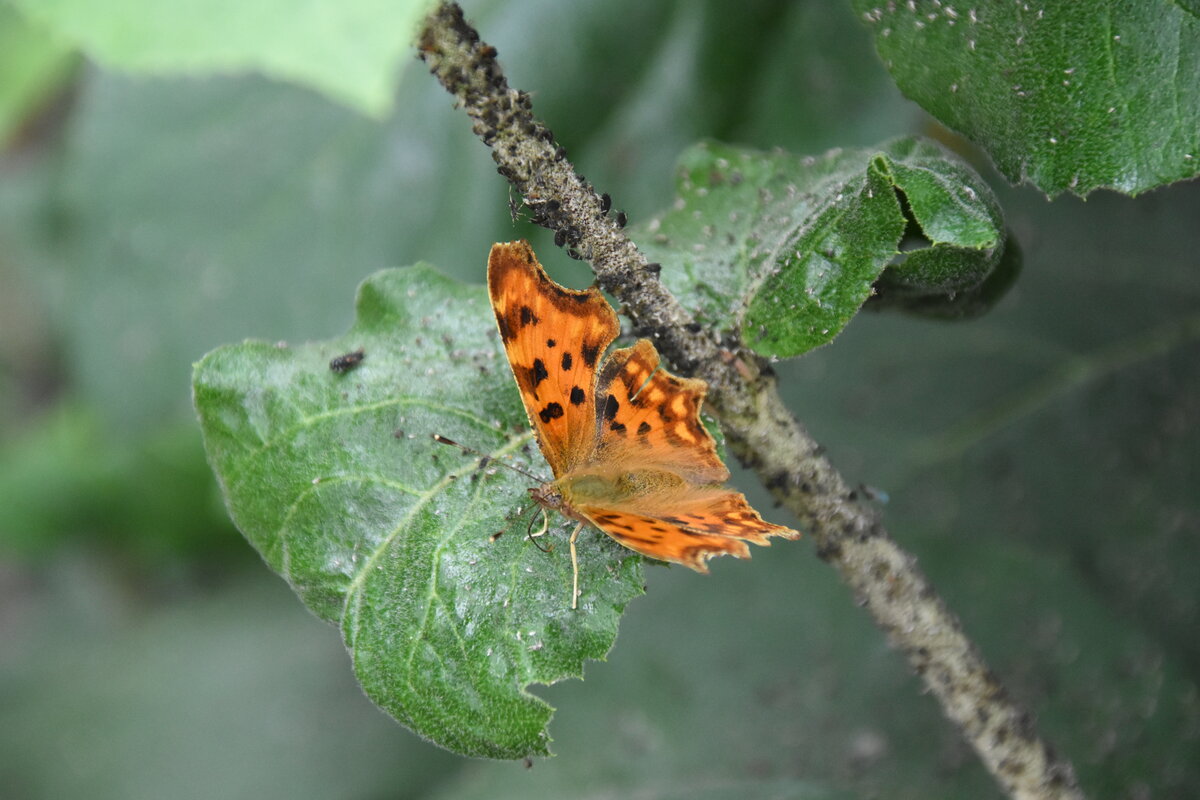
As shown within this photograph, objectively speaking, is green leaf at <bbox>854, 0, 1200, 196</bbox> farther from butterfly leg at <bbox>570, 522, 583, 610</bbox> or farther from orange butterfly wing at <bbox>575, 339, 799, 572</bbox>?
Result: butterfly leg at <bbox>570, 522, 583, 610</bbox>

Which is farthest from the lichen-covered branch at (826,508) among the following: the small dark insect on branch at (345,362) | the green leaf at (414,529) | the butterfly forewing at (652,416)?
the small dark insect on branch at (345,362)

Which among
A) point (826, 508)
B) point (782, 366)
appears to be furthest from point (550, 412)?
point (782, 366)

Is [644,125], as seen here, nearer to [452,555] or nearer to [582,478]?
[582,478]

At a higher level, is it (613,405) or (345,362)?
(345,362)

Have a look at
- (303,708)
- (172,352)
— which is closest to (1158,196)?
(172,352)

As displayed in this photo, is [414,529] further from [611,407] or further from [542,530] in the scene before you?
[611,407]
